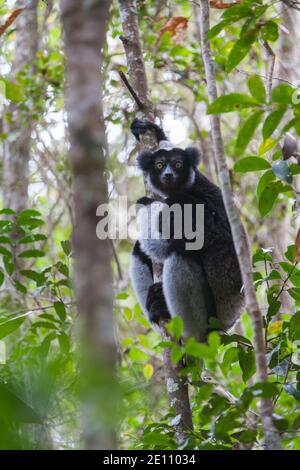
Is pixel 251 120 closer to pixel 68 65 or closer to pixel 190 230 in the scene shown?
pixel 68 65

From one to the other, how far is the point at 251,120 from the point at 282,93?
0.17 m

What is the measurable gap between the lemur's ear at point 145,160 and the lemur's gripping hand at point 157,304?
1.01m

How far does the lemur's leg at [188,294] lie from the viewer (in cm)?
459

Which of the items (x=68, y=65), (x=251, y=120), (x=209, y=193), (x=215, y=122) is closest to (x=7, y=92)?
(x=209, y=193)

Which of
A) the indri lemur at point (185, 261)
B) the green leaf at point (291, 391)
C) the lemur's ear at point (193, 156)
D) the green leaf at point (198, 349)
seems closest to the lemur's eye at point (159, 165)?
the indri lemur at point (185, 261)

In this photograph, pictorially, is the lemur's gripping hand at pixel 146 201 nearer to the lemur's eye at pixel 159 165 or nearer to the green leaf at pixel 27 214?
the lemur's eye at pixel 159 165

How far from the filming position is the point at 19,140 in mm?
6867

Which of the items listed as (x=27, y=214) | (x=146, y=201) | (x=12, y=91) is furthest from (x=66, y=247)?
(x=12, y=91)

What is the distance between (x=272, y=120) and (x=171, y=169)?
263 centimetres

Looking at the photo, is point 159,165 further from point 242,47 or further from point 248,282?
point 248,282

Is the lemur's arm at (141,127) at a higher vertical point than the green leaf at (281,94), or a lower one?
higher

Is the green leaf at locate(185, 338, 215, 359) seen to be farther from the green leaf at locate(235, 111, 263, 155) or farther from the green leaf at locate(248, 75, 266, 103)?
the green leaf at locate(248, 75, 266, 103)

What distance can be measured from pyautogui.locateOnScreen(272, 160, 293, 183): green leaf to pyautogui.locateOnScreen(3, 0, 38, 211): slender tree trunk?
3864 mm

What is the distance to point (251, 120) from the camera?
255cm
